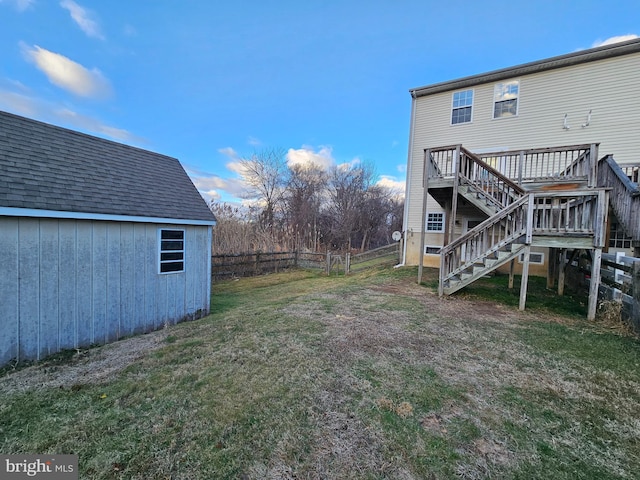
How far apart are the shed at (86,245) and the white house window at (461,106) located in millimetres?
10187

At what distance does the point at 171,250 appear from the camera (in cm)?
607

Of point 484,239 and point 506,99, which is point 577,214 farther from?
point 506,99

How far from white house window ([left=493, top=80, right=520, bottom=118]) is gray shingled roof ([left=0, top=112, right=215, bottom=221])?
1089cm

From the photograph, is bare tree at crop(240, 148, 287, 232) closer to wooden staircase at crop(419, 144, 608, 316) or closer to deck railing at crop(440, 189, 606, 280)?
wooden staircase at crop(419, 144, 608, 316)

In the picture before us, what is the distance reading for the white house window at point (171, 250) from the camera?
5.88 m

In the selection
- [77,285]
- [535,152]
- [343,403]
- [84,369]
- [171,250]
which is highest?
[535,152]

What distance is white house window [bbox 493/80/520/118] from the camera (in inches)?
382

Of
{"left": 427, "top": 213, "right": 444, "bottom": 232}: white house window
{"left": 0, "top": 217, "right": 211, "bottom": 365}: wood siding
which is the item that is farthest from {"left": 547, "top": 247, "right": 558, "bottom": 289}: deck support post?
{"left": 0, "top": 217, "right": 211, "bottom": 365}: wood siding

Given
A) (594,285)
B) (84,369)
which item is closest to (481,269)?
(594,285)

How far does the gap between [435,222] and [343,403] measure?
32.7 feet

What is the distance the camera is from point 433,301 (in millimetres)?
6238

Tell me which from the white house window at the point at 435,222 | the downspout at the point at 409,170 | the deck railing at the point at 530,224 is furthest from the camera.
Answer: the downspout at the point at 409,170

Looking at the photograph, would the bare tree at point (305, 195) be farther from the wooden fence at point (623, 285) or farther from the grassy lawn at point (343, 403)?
the grassy lawn at point (343, 403)

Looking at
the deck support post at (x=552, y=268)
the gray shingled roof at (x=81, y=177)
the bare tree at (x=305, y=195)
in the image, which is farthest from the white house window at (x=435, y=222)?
the bare tree at (x=305, y=195)
